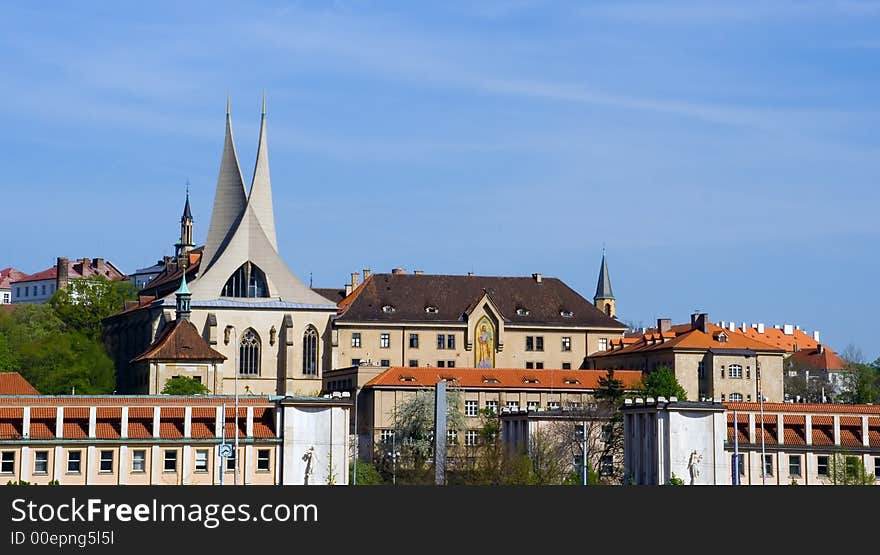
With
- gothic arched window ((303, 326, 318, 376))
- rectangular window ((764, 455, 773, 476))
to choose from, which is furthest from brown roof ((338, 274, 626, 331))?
rectangular window ((764, 455, 773, 476))

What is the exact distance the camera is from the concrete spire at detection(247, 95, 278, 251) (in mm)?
160000

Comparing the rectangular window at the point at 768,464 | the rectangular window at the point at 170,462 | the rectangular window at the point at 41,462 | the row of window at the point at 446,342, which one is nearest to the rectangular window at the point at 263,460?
the rectangular window at the point at 170,462

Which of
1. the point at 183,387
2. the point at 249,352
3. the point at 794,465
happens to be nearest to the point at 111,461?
the point at 794,465

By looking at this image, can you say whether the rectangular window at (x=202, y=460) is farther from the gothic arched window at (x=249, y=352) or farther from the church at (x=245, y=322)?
the gothic arched window at (x=249, y=352)

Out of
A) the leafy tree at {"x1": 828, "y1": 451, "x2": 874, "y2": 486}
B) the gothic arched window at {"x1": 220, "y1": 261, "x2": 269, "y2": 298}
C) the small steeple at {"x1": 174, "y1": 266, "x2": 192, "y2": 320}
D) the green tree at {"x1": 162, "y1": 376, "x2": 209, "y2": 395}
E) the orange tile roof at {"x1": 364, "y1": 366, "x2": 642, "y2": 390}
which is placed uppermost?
the gothic arched window at {"x1": 220, "y1": 261, "x2": 269, "y2": 298}

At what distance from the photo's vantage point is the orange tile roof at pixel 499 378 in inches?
5266

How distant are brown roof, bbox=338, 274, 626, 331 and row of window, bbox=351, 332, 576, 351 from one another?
1.16m

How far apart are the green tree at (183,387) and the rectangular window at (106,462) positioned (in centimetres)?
4069

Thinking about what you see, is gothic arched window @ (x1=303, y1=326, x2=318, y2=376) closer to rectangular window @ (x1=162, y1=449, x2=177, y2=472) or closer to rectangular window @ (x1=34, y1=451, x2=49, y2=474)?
rectangular window @ (x1=162, y1=449, x2=177, y2=472)

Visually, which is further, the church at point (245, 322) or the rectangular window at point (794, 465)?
the church at point (245, 322)

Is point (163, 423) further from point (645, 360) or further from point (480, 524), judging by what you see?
point (645, 360)

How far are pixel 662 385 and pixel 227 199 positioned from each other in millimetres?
46723

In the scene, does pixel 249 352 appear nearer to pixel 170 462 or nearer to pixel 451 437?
pixel 451 437

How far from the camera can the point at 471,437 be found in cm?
12606
